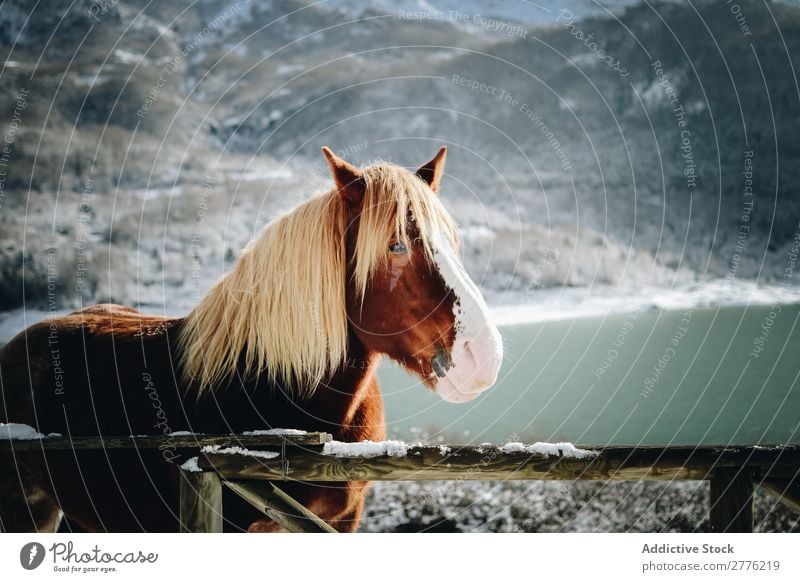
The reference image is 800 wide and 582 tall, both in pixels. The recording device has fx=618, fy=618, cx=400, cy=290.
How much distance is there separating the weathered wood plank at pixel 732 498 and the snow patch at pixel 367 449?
4.47ft

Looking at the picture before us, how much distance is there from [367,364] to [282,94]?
11.4 metres

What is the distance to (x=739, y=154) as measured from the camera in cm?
1053

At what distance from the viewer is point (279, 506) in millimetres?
2490

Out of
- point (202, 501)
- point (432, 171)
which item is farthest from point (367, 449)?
point (432, 171)

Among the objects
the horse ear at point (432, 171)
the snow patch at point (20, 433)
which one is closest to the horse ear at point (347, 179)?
the horse ear at point (432, 171)

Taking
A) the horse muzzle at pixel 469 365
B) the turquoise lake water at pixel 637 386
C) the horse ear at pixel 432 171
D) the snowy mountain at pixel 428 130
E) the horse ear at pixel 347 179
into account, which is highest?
the snowy mountain at pixel 428 130

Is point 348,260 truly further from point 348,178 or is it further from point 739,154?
point 739,154

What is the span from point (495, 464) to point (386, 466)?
17.6 inches

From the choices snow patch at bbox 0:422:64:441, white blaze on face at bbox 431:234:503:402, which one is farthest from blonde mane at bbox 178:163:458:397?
snow patch at bbox 0:422:64:441

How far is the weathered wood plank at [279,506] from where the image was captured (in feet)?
8.09

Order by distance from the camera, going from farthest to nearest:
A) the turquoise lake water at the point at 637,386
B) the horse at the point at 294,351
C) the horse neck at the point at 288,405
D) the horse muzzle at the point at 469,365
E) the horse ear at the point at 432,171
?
the turquoise lake water at the point at 637,386 → the horse ear at the point at 432,171 → the horse neck at the point at 288,405 → the horse at the point at 294,351 → the horse muzzle at the point at 469,365

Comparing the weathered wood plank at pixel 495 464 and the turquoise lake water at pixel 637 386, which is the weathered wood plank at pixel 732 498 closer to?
the weathered wood plank at pixel 495 464

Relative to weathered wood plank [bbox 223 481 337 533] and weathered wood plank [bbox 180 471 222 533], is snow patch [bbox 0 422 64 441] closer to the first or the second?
weathered wood plank [bbox 180 471 222 533]

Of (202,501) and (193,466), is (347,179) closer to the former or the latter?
(193,466)
